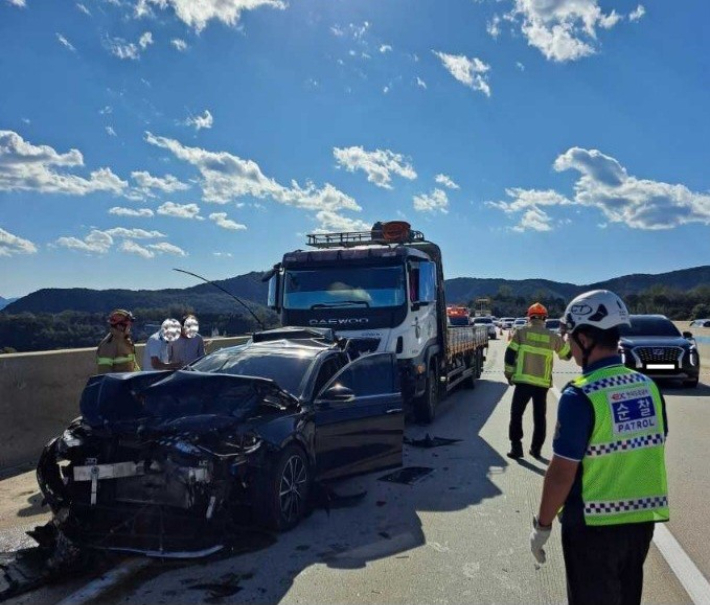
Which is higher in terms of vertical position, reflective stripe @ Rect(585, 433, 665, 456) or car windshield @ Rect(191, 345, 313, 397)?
car windshield @ Rect(191, 345, 313, 397)

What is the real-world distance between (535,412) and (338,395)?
337 centimetres

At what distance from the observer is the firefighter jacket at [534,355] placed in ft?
26.5

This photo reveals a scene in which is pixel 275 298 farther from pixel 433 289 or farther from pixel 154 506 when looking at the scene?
pixel 154 506

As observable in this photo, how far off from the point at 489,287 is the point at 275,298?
190931 millimetres

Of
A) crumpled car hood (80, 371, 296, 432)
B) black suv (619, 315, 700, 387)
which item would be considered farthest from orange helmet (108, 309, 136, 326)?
black suv (619, 315, 700, 387)

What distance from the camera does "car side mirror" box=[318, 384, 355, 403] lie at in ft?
19.4

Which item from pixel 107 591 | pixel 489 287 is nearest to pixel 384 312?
pixel 107 591

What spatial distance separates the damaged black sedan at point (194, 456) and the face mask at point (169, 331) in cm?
218

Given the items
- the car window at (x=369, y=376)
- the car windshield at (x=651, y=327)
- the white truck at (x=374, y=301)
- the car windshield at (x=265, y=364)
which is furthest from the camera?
the car windshield at (x=651, y=327)

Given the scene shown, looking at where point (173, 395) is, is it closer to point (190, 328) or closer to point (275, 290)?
point (190, 328)

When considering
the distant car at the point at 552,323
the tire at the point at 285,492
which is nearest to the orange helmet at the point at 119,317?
the tire at the point at 285,492

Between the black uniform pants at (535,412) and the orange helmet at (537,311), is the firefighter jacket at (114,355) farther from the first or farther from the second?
the orange helmet at (537,311)

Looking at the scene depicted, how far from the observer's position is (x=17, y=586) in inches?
159

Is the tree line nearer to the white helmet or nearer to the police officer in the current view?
the white helmet
